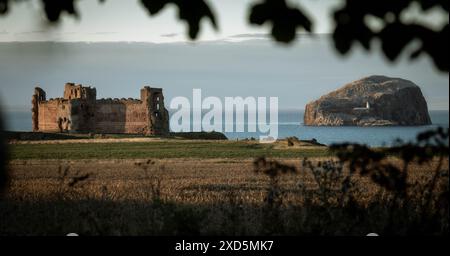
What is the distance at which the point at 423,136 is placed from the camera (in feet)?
22.2

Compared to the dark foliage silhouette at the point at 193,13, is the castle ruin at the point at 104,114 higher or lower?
lower

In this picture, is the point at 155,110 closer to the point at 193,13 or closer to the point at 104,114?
the point at 104,114

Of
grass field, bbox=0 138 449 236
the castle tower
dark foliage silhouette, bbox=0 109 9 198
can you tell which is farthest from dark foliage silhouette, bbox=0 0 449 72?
the castle tower

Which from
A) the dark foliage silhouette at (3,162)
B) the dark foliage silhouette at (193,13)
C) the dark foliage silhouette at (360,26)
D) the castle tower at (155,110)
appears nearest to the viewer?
the dark foliage silhouette at (3,162)

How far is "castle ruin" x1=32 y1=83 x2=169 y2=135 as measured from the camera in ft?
277

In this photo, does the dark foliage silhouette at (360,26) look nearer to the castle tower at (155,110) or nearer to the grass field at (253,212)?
the grass field at (253,212)

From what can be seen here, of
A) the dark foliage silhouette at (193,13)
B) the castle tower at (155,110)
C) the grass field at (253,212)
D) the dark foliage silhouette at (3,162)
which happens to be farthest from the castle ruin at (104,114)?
the dark foliage silhouette at (3,162)

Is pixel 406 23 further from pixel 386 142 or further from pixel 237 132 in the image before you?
pixel 237 132

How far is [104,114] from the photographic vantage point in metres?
87.3

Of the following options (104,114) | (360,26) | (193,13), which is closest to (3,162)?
(193,13)

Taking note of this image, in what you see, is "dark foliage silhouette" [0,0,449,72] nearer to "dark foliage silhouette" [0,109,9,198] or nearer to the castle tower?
"dark foliage silhouette" [0,109,9,198]

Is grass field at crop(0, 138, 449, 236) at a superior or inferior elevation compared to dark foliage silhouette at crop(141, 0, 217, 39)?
inferior

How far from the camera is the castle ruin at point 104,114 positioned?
277 feet

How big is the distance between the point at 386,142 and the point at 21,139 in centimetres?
6429
